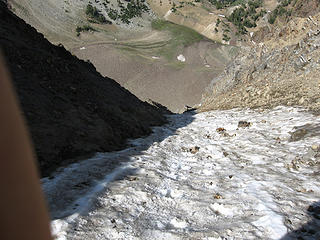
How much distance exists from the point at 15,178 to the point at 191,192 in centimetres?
562

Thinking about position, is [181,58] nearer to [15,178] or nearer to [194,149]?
[194,149]

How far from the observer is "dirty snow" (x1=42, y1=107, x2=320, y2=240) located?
4.46 m

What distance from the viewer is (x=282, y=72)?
62.7 feet

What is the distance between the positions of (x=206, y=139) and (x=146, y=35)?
55110 millimetres

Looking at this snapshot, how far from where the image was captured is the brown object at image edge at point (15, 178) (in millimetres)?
820

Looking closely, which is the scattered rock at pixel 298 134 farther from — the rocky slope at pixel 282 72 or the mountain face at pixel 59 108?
the mountain face at pixel 59 108

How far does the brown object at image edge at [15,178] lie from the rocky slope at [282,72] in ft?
43.7

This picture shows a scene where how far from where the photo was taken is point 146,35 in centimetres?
6272

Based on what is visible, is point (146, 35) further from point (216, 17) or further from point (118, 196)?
point (118, 196)

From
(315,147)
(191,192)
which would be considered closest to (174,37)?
(315,147)

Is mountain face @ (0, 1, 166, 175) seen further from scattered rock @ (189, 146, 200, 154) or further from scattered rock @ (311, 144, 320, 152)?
scattered rock @ (311, 144, 320, 152)

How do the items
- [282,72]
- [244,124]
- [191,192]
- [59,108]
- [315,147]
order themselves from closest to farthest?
[191,192] → [315,147] → [59,108] → [244,124] → [282,72]

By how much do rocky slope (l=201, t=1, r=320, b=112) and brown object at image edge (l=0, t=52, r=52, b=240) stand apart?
13306mm

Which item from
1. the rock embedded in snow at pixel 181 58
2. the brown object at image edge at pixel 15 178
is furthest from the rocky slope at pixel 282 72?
the rock embedded in snow at pixel 181 58
